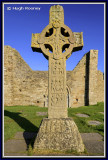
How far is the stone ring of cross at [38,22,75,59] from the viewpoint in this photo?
10.0 ft

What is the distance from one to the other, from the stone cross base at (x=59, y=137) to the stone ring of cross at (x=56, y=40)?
1499mm

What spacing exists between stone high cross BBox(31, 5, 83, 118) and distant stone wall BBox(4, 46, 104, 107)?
9.30 metres

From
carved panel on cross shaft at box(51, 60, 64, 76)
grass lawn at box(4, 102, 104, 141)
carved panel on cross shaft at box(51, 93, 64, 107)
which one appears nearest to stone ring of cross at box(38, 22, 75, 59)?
carved panel on cross shaft at box(51, 60, 64, 76)

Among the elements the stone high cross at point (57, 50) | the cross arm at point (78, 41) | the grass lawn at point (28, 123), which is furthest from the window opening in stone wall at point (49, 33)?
the grass lawn at point (28, 123)

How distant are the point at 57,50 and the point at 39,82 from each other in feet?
31.0

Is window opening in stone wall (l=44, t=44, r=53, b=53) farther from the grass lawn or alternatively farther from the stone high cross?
the grass lawn

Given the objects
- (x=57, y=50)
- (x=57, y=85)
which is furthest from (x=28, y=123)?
(x=57, y=50)

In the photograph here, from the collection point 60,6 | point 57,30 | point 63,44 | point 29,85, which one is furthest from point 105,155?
point 29,85

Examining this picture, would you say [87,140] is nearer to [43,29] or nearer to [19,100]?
[43,29]

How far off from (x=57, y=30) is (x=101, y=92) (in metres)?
11.4

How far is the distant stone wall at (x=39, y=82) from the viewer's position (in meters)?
12.0

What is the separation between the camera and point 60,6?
3.20 meters

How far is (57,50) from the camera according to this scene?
3.07m

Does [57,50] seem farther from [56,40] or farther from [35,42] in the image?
[35,42]
